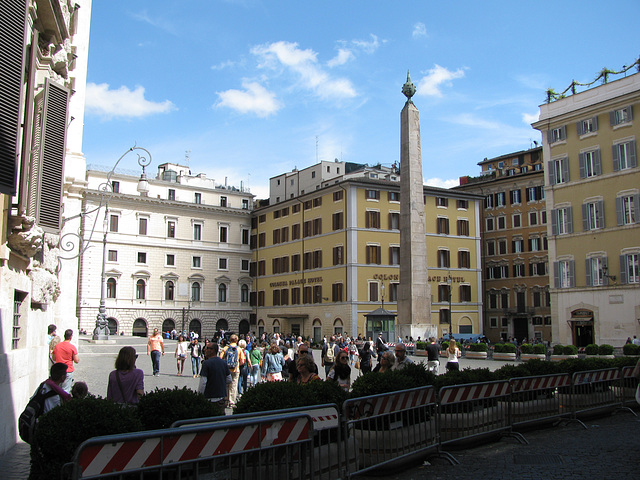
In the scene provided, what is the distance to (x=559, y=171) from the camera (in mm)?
38500

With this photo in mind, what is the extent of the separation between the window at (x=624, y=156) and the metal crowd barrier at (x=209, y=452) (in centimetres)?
3377

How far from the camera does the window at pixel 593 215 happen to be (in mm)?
35781

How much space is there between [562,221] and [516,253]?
2125 cm

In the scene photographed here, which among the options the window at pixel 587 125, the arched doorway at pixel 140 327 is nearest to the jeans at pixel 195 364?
the window at pixel 587 125

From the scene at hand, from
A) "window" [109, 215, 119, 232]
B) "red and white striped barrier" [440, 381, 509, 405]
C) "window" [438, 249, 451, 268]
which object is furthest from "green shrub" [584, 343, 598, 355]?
"window" [109, 215, 119, 232]

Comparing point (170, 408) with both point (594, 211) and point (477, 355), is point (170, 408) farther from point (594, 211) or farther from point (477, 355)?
point (594, 211)

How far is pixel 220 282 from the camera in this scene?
6306 centimetres

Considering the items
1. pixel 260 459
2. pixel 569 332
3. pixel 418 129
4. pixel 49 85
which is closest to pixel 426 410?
pixel 260 459

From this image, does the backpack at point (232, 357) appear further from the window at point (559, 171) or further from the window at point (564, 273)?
the window at point (559, 171)

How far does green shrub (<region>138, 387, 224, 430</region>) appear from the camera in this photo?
19.8 feet

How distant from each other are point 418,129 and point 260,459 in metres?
28.6

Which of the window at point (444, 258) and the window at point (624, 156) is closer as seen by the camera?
the window at point (624, 156)

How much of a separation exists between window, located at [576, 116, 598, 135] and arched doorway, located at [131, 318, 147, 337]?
39493mm

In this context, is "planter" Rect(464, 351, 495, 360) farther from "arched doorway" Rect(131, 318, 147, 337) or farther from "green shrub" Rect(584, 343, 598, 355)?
"arched doorway" Rect(131, 318, 147, 337)
